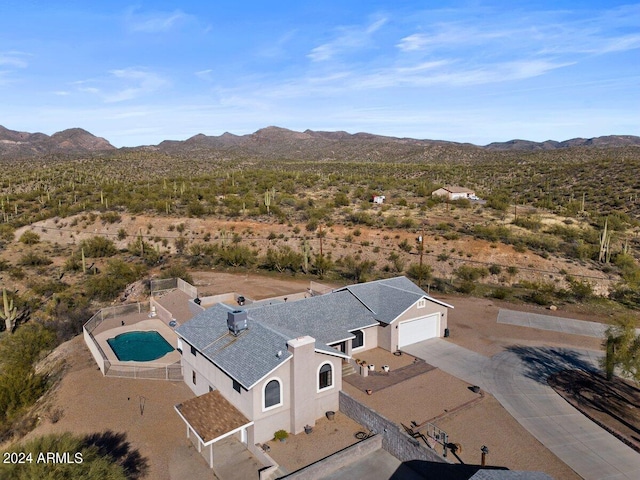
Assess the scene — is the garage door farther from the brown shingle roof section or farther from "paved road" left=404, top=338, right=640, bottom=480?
the brown shingle roof section

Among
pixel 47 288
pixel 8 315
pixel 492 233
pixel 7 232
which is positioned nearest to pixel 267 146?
pixel 7 232

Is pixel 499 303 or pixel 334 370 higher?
pixel 334 370

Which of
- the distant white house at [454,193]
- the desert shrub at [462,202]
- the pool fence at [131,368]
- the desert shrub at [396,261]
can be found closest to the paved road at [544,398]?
the pool fence at [131,368]

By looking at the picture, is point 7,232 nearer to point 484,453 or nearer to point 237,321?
point 237,321

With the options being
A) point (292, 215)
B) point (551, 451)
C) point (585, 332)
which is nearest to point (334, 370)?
point (551, 451)

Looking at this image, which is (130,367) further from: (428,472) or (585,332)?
(585,332)

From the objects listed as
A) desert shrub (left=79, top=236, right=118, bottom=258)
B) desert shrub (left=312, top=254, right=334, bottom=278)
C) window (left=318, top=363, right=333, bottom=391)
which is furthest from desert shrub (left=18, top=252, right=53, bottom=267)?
window (left=318, top=363, right=333, bottom=391)

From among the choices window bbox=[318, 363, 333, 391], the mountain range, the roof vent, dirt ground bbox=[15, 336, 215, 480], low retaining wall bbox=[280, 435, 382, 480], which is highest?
the mountain range
